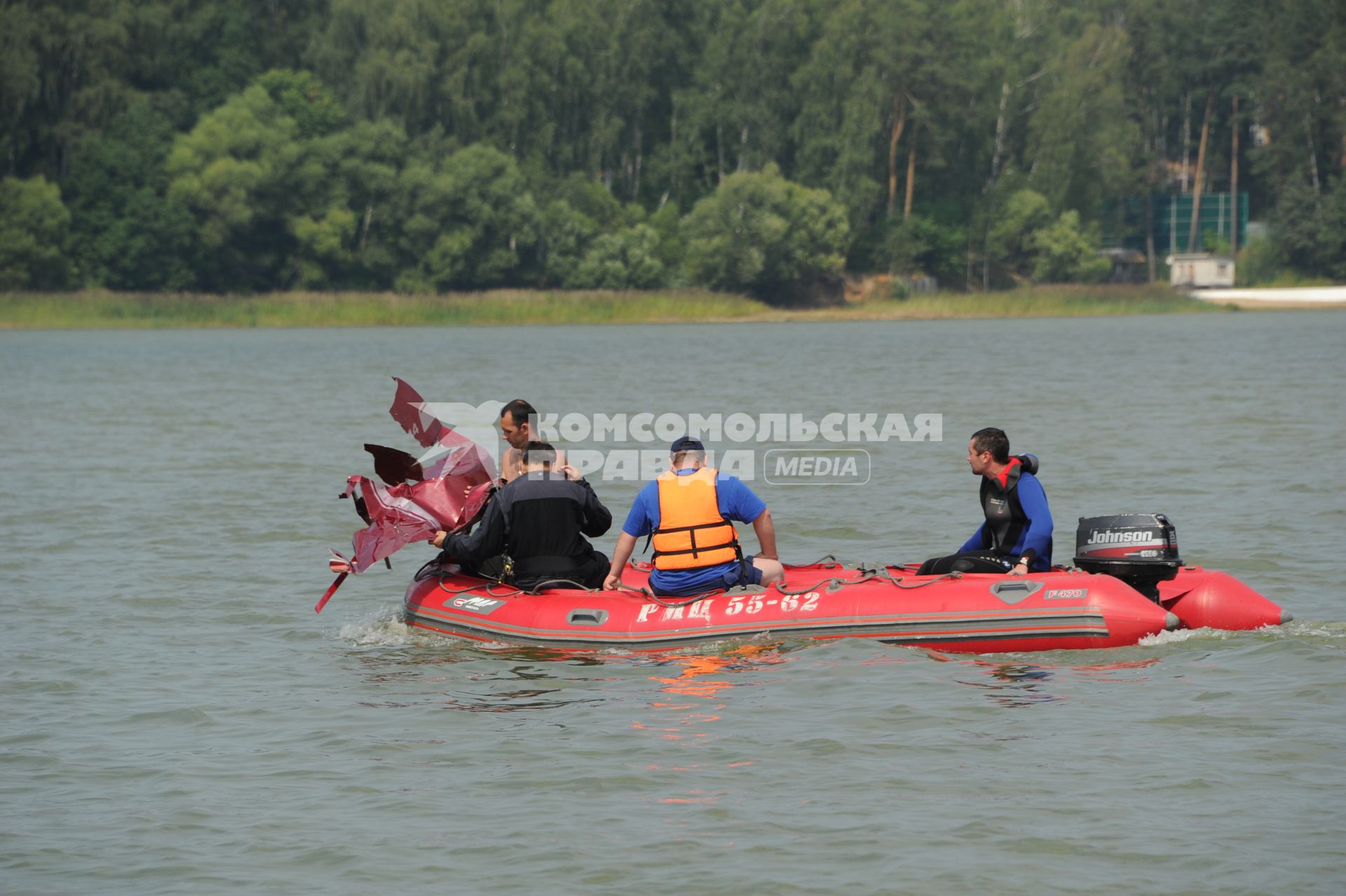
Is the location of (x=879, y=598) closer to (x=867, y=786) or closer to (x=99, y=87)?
(x=867, y=786)

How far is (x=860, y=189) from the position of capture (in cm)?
7094

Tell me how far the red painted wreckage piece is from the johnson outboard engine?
0.13 m

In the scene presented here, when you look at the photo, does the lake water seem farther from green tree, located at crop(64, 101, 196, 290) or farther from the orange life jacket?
green tree, located at crop(64, 101, 196, 290)

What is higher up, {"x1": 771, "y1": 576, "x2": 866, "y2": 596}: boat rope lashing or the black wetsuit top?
the black wetsuit top

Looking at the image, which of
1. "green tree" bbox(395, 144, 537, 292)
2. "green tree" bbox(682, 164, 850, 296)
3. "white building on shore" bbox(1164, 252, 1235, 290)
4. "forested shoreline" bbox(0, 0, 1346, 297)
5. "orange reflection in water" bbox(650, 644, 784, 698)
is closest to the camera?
"orange reflection in water" bbox(650, 644, 784, 698)

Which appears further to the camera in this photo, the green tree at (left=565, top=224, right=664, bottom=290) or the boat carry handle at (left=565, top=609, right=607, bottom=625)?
the green tree at (left=565, top=224, right=664, bottom=290)

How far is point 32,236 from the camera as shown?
60.1 meters

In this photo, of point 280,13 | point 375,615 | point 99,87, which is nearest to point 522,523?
point 375,615

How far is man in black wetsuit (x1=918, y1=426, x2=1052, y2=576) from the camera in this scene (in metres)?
9.51

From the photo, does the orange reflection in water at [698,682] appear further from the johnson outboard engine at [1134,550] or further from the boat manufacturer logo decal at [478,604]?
the johnson outboard engine at [1134,550]

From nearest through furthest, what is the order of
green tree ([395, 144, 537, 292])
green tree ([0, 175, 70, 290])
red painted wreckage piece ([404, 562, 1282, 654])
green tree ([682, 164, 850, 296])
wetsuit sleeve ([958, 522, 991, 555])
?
red painted wreckage piece ([404, 562, 1282, 654]), wetsuit sleeve ([958, 522, 991, 555]), green tree ([0, 175, 70, 290]), green tree ([395, 144, 537, 292]), green tree ([682, 164, 850, 296])

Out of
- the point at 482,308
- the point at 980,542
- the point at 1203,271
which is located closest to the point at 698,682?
the point at 980,542

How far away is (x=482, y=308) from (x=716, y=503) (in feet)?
179
